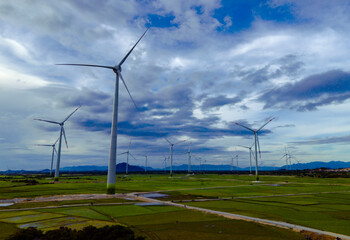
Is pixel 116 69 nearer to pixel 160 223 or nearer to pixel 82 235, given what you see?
pixel 160 223

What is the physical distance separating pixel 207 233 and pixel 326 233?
1321cm

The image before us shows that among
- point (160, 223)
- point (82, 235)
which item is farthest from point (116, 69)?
point (82, 235)

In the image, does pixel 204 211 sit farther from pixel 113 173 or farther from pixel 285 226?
pixel 113 173

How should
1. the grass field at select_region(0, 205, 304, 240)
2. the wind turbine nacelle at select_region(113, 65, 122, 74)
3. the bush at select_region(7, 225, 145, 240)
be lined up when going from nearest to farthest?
the bush at select_region(7, 225, 145, 240), the grass field at select_region(0, 205, 304, 240), the wind turbine nacelle at select_region(113, 65, 122, 74)

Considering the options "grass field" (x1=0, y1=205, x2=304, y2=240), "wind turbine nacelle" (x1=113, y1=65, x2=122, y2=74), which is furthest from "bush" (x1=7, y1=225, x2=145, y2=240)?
"wind turbine nacelle" (x1=113, y1=65, x2=122, y2=74)

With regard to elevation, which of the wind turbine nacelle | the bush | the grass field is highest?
the wind turbine nacelle

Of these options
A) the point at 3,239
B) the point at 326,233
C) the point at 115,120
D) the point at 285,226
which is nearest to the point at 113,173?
the point at 115,120

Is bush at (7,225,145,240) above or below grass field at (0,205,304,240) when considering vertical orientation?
above

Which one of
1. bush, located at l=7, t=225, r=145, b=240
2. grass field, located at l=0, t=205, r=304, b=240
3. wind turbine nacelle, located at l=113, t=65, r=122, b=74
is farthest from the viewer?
wind turbine nacelle, located at l=113, t=65, r=122, b=74

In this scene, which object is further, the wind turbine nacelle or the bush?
the wind turbine nacelle

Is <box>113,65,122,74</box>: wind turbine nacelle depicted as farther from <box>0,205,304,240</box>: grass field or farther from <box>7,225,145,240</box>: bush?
<box>7,225,145,240</box>: bush

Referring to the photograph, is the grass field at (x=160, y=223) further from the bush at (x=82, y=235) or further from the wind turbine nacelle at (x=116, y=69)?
the wind turbine nacelle at (x=116, y=69)

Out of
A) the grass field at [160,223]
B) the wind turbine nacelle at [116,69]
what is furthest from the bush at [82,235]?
the wind turbine nacelle at [116,69]

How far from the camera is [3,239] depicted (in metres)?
23.9
